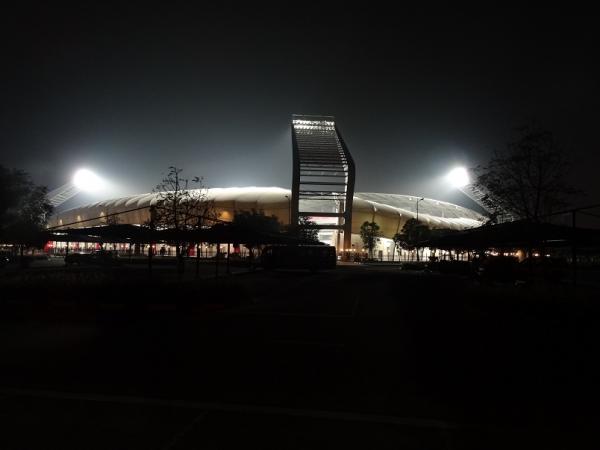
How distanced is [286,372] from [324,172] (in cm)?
9210

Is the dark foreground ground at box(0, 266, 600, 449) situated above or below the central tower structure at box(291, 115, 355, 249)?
below

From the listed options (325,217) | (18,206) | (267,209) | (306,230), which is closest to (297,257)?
(18,206)

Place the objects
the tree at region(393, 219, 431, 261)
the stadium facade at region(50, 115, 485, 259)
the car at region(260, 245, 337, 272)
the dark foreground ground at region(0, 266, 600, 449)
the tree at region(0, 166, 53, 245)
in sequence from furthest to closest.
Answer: the stadium facade at region(50, 115, 485, 259), the tree at region(393, 219, 431, 261), the car at region(260, 245, 337, 272), the tree at region(0, 166, 53, 245), the dark foreground ground at region(0, 266, 600, 449)

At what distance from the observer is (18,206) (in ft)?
124

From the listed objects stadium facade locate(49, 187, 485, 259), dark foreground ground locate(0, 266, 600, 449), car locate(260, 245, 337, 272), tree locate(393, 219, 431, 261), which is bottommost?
dark foreground ground locate(0, 266, 600, 449)

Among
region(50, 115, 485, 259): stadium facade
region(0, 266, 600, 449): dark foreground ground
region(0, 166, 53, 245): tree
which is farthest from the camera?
region(50, 115, 485, 259): stadium facade

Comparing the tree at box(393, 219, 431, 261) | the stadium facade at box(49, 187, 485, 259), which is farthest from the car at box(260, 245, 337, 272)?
the stadium facade at box(49, 187, 485, 259)

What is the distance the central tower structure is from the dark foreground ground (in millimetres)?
64368

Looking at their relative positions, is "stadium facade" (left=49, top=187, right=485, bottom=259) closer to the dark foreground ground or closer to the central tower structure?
the central tower structure

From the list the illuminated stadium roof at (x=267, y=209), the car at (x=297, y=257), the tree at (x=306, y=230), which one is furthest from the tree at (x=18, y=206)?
the illuminated stadium roof at (x=267, y=209)

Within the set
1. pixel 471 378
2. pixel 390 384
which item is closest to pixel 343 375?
pixel 390 384

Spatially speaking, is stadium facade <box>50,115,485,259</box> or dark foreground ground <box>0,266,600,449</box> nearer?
dark foreground ground <box>0,266,600,449</box>

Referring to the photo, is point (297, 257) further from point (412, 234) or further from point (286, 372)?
point (412, 234)

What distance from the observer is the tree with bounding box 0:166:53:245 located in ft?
108
